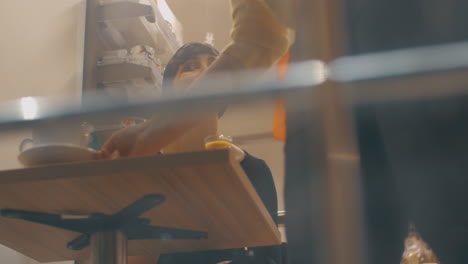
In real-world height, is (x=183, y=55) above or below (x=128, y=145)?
above

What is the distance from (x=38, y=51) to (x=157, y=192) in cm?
169

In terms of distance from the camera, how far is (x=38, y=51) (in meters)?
2.18

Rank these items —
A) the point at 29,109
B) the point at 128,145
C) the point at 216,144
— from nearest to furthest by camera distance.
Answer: the point at 29,109, the point at 128,145, the point at 216,144

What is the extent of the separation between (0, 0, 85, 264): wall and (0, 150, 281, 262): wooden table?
3.86 feet

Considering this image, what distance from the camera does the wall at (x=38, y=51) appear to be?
1967mm

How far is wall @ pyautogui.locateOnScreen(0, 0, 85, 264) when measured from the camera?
1.97 metres

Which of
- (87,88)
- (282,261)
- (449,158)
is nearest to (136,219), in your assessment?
(449,158)

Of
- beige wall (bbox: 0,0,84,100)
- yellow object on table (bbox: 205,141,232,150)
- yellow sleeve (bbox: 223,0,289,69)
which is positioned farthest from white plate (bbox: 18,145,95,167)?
beige wall (bbox: 0,0,84,100)

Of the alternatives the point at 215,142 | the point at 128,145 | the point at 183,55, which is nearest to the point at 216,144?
the point at 215,142

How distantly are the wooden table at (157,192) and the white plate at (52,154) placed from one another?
0.07 meters

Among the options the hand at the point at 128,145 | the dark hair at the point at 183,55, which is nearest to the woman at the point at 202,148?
the dark hair at the point at 183,55

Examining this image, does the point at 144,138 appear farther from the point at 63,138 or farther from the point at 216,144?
the point at 216,144

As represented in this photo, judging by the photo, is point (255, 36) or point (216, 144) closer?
point (255, 36)

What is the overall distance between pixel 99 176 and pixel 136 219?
0.17m
